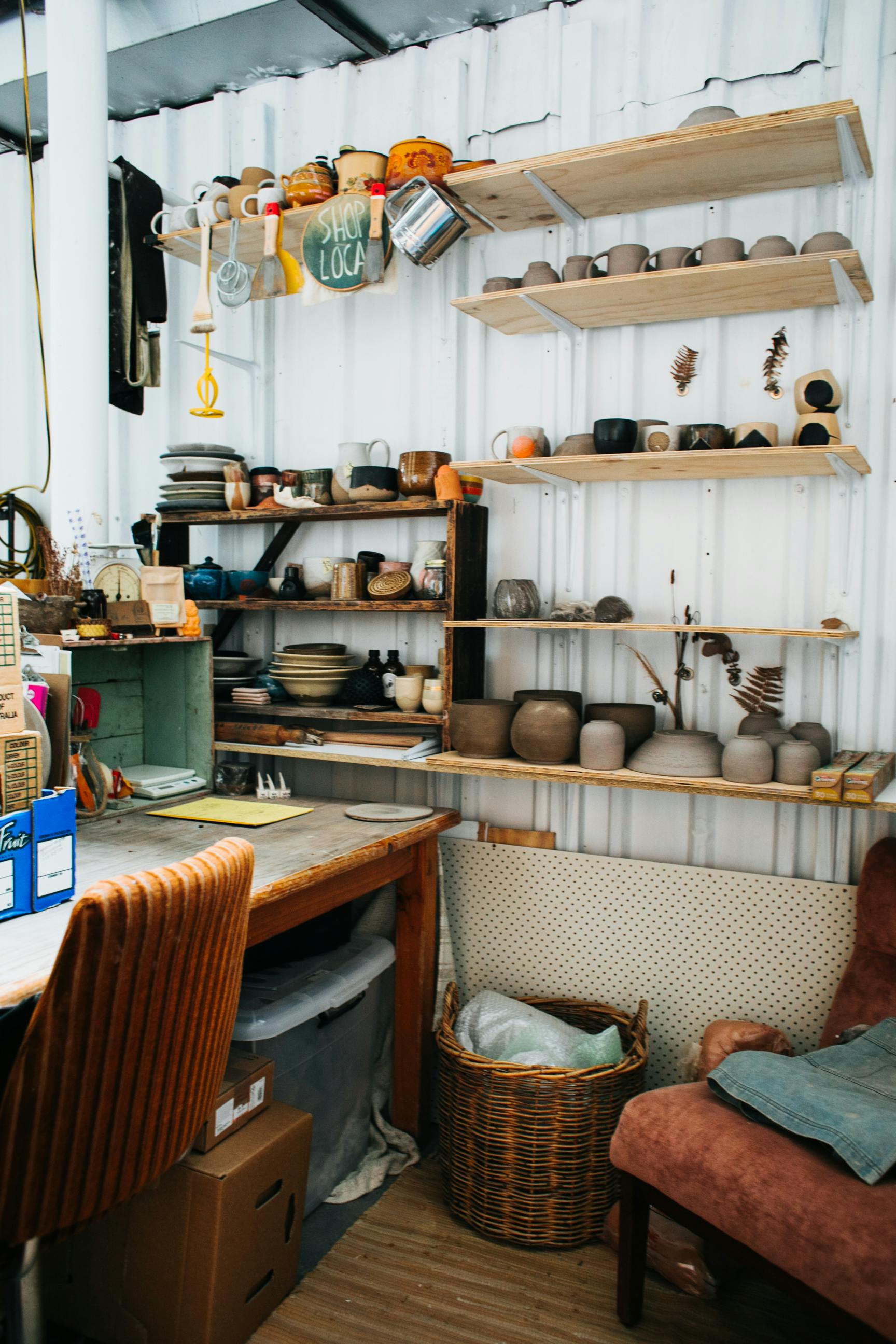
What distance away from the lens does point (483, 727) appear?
2.60m

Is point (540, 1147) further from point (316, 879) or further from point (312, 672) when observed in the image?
point (312, 672)

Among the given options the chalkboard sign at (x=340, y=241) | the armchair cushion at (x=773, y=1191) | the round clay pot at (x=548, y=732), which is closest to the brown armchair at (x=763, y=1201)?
the armchair cushion at (x=773, y=1191)

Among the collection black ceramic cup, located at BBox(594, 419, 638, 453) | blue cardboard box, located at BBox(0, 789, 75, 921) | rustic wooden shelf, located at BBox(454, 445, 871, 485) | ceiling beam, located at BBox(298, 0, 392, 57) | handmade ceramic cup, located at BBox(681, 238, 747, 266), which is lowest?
blue cardboard box, located at BBox(0, 789, 75, 921)

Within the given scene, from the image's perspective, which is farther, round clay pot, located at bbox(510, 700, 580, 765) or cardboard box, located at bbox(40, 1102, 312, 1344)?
round clay pot, located at bbox(510, 700, 580, 765)

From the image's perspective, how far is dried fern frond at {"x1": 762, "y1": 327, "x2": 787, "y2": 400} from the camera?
2490 millimetres

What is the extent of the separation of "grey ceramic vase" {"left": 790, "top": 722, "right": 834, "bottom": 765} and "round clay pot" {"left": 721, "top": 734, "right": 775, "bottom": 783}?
14 cm

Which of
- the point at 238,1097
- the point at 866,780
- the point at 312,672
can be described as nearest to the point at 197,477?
the point at 312,672

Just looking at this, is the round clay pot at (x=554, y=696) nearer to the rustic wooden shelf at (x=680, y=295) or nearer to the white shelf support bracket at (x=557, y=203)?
the rustic wooden shelf at (x=680, y=295)

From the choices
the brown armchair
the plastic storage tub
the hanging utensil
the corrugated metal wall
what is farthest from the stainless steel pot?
the brown armchair

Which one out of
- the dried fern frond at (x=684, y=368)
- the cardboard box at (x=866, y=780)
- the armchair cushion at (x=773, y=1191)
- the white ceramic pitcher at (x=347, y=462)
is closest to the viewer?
the armchair cushion at (x=773, y=1191)

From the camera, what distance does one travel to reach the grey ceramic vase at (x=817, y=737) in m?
2.37

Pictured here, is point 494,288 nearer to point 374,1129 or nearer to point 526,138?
point 526,138

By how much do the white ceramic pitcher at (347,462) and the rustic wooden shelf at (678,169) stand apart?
739 millimetres

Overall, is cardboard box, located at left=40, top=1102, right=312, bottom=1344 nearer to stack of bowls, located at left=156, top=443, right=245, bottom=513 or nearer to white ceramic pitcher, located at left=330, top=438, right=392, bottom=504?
white ceramic pitcher, located at left=330, top=438, right=392, bottom=504
